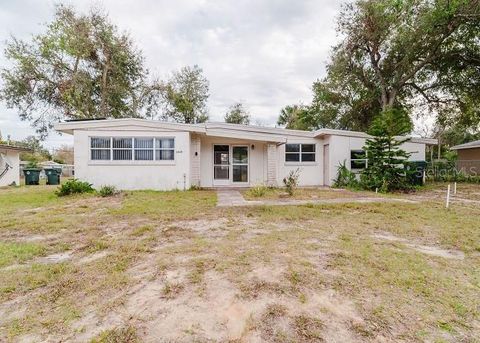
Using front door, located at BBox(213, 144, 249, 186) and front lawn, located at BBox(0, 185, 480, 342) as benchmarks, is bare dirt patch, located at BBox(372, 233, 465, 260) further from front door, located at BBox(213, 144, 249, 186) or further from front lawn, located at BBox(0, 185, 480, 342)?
front door, located at BBox(213, 144, 249, 186)

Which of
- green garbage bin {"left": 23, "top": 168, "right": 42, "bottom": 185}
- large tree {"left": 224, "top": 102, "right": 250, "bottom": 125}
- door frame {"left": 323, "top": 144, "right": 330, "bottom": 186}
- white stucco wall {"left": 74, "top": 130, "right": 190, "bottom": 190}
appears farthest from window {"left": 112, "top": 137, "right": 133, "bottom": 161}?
large tree {"left": 224, "top": 102, "right": 250, "bottom": 125}

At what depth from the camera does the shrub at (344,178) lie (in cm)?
1355

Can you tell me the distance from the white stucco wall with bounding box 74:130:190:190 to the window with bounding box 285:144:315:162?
17.0 ft

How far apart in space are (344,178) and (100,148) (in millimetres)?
10819

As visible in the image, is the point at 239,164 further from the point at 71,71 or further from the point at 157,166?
the point at 71,71

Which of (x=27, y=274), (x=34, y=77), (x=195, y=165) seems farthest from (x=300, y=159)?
(x=34, y=77)

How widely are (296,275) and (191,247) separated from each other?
1736mm

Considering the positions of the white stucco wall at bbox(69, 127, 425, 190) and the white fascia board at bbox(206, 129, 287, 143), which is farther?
the white fascia board at bbox(206, 129, 287, 143)

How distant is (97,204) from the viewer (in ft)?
27.9

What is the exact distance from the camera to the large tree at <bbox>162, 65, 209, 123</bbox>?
74.4 ft

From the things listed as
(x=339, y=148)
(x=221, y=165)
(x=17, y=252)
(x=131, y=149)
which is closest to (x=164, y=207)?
(x=17, y=252)

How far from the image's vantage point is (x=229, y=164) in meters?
13.8

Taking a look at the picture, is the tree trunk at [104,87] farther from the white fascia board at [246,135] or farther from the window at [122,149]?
the white fascia board at [246,135]

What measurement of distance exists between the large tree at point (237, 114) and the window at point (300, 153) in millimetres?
18109
